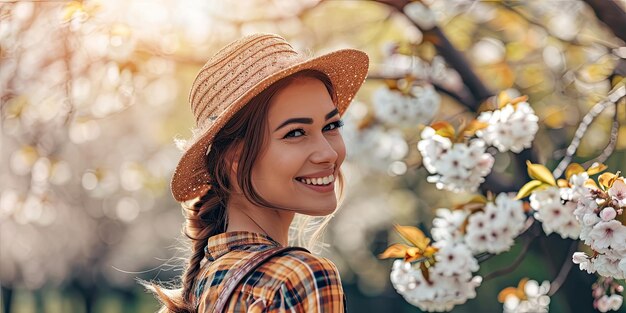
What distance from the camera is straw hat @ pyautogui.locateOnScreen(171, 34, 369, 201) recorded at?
1472 millimetres

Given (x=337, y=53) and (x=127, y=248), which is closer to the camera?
(x=337, y=53)

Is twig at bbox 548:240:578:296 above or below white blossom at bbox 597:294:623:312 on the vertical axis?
below

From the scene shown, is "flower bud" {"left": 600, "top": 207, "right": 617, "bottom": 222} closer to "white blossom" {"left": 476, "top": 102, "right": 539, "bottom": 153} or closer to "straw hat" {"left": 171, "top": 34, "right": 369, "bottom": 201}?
"straw hat" {"left": 171, "top": 34, "right": 369, "bottom": 201}

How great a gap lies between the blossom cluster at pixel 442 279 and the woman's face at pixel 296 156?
3.46 feet

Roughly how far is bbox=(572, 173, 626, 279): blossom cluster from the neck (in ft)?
1.55

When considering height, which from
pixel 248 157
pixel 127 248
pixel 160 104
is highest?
pixel 248 157

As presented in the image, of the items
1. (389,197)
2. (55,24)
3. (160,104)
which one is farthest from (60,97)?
(389,197)

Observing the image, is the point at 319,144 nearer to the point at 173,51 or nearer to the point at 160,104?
the point at 173,51

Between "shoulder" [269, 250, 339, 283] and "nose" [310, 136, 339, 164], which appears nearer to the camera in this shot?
"shoulder" [269, 250, 339, 283]

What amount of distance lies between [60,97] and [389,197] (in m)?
4.22

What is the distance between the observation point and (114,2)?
5805 millimetres

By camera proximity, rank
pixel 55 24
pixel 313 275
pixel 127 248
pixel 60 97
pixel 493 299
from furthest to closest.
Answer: pixel 127 248, pixel 493 299, pixel 60 97, pixel 55 24, pixel 313 275

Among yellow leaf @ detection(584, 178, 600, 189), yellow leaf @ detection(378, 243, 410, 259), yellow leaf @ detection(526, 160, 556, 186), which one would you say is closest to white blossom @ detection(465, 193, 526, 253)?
yellow leaf @ detection(378, 243, 410, 259)

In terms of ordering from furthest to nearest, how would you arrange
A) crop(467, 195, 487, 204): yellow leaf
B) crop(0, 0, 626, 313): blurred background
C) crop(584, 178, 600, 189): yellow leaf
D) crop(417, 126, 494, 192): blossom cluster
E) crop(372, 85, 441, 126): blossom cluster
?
crop(0, 0, 626, 313): blurred background → crop(372, 85, 441, 126): blossom cluster → crop(467, 195, 487, 204): yellow leaf → crop(417, 126, 494, 192): blossom cluster → crop(584, 178, 600, 189): yellow leaf
